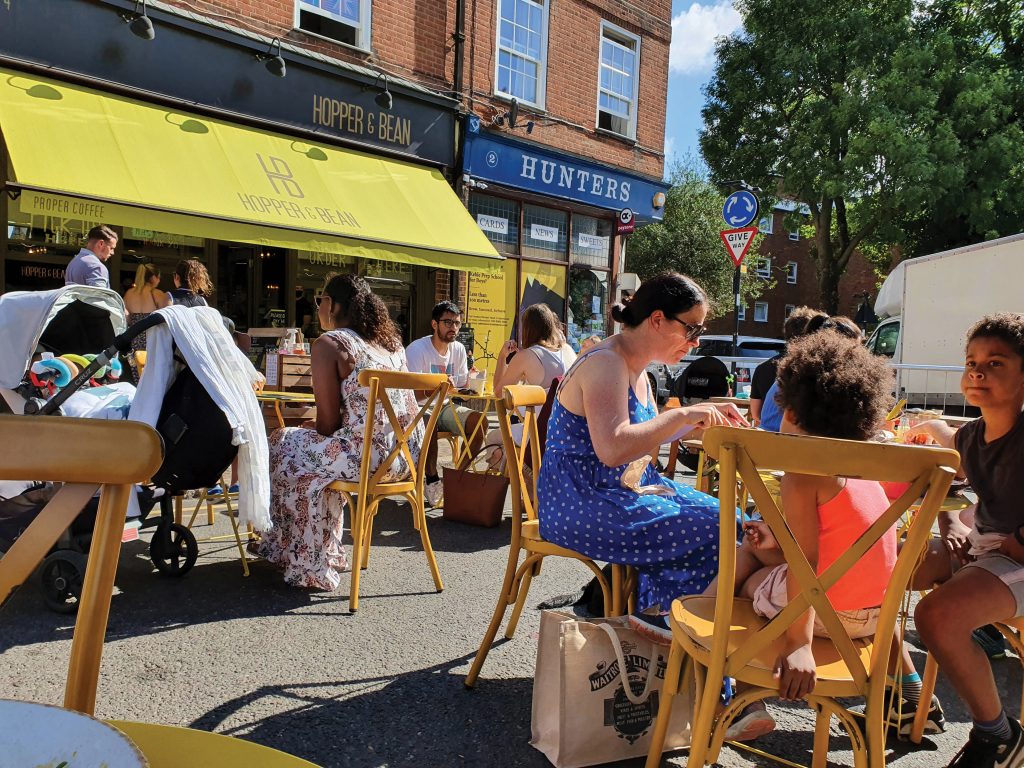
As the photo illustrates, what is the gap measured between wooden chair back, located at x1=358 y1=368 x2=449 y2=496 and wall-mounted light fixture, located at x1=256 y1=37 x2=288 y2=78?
6.49m

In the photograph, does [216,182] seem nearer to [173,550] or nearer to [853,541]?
[173,550]

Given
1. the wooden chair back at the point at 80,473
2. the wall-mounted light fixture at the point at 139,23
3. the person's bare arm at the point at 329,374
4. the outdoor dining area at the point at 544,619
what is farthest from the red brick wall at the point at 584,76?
the wooden chair back at the point at 80,473

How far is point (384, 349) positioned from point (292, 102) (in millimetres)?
6362

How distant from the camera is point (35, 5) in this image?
23.5ft

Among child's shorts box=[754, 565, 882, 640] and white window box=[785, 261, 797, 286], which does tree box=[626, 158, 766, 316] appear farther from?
child's shorts box=[754, 565, 882, 640]

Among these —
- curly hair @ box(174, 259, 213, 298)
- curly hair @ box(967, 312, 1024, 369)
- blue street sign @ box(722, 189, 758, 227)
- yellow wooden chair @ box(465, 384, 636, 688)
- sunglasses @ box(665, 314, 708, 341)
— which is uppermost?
blue street sign @ box(722, 189, 758, 227)

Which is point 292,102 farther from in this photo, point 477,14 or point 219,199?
point 477,14

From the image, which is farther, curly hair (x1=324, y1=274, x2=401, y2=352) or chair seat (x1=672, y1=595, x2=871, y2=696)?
curly hair (x1=324, y1=274, x2=401, y2=352)

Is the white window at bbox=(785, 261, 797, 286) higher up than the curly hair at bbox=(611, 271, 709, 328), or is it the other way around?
the white window at bbox=(785, 261, 797, 286)

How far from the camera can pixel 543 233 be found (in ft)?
41.9

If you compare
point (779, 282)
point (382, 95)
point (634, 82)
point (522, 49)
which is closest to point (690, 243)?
point (779, 282)

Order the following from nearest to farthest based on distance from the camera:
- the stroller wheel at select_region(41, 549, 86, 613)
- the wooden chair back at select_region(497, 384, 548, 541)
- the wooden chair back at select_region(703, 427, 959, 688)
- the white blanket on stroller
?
the wooden chair back at select_region(703, 427, 959, 688) → the wooden chair back at select_region(497, 384, 548, 541) → the stroller wheel at select_region(41, 549, 86, 613) → the white blanket on stroller

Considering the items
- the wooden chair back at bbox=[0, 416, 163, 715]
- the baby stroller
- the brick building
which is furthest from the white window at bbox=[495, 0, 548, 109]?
the brick building

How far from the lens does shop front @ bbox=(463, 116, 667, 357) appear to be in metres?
11.7
